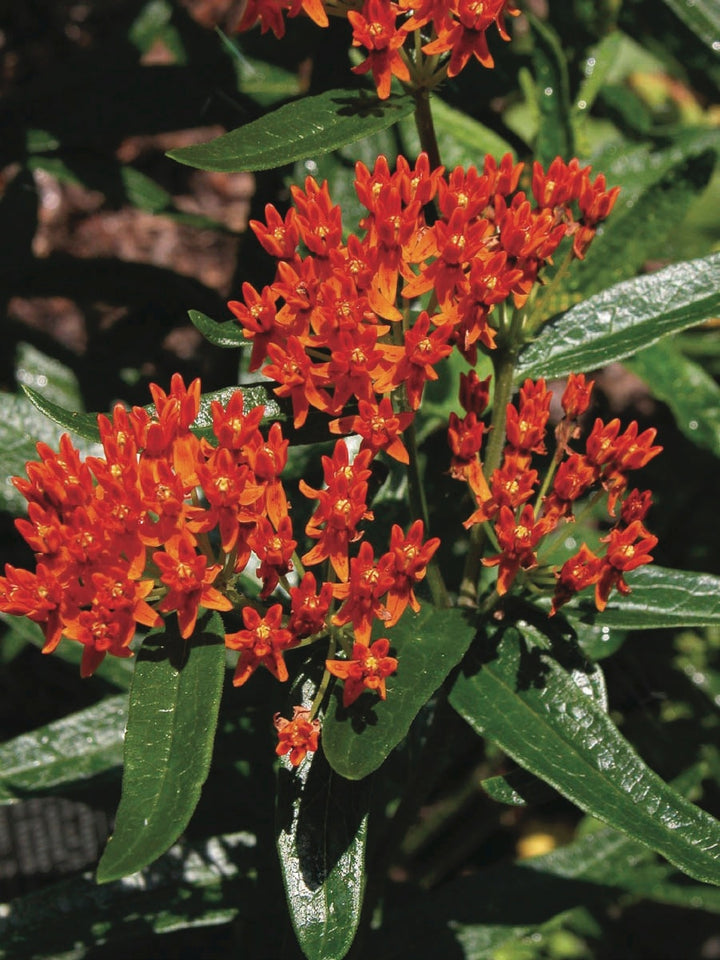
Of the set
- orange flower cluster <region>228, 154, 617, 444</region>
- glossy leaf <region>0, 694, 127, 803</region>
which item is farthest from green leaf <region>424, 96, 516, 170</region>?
glossy leaf <region>0, 694, 127, 803</region>

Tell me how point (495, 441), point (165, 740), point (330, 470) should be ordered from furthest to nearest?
point (495, 441)
point (330, 470)
point (165, 740)

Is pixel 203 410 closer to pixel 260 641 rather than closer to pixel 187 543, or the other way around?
pixel 187 543

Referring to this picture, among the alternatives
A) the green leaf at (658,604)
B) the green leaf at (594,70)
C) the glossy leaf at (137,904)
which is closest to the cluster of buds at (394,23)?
the green leaf at (658,604)

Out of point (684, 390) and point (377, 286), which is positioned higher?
point (377, 286)

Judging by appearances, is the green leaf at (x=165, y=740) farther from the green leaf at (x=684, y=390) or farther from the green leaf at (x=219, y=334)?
the green leaf at (x=684, y=390)

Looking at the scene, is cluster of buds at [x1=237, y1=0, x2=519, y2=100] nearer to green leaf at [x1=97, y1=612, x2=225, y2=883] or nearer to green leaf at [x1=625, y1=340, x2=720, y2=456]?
green leaf at [x1=97, y1=612, x2=225, y2=883]

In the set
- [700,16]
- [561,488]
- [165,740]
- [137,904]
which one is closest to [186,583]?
[165,740]
